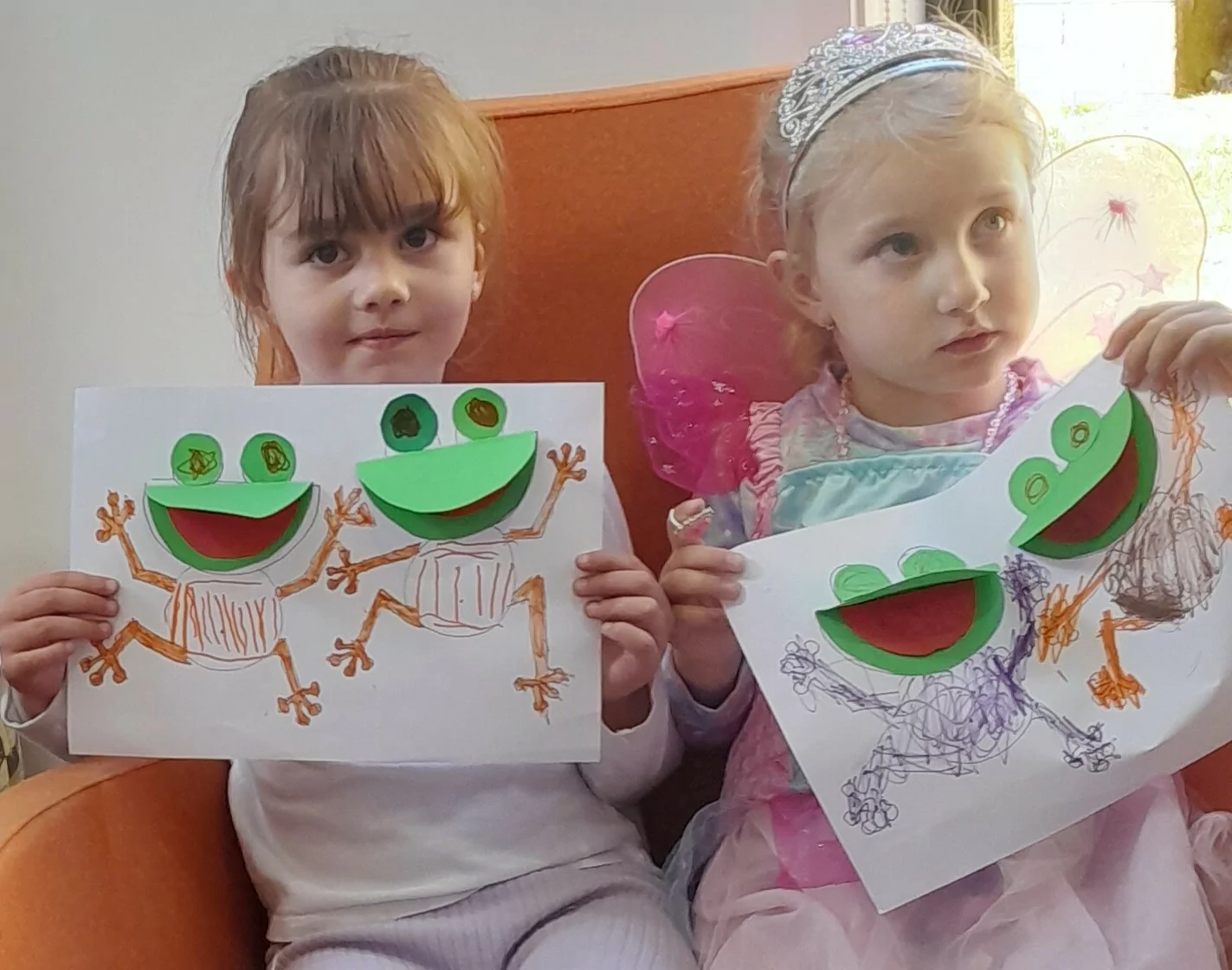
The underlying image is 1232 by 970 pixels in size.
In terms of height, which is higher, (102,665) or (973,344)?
(973,344)

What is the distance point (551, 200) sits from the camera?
95cm

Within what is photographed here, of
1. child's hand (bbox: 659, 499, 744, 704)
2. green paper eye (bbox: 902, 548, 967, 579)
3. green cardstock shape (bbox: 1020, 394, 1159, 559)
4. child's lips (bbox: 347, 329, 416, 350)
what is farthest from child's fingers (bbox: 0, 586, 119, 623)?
green cardstock shape (bbox: 1020, 394, 1159, 559)

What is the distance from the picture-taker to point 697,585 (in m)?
0.72

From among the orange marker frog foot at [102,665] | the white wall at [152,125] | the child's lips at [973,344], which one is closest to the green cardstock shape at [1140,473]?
the child's lips at [973,344]

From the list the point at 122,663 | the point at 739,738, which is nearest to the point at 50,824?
the point at 122,663

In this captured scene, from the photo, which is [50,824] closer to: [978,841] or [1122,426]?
[978,841]

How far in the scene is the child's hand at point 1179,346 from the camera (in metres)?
0.65

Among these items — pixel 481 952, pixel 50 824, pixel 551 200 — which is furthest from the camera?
pixel 551 200

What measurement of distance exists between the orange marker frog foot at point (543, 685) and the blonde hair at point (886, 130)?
1.03 feet

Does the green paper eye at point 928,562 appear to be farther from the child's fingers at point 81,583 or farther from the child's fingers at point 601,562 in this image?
the child's fingers at point 81,583

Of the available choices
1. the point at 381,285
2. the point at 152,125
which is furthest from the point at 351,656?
the point at 152,125

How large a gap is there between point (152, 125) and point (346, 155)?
0.63 m

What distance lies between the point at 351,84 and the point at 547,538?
1.10 feet

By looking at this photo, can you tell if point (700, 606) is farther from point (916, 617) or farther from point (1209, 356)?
point (1209, 356)
